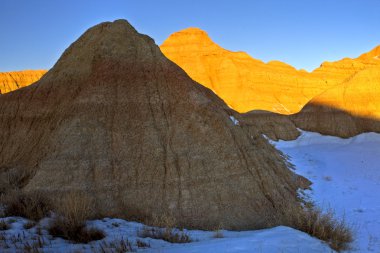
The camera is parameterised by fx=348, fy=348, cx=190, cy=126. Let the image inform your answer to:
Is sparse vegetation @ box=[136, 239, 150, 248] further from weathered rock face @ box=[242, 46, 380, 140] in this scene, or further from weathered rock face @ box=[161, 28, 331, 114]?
weathered rock face @ box=[161, 28, 331, 114]

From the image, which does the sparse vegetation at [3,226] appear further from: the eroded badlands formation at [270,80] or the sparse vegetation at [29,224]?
the eroded badlands formation at [270,80]

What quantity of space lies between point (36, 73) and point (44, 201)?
287ft

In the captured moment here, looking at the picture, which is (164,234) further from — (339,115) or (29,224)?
(339,115)

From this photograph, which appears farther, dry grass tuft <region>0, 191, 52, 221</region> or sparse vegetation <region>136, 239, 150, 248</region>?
dry grass tuft <region>0, 191, 52, 221</region>

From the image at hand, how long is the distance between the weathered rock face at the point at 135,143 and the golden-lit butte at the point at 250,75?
55752 mm

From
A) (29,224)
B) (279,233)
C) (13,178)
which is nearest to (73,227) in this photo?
(29,224)

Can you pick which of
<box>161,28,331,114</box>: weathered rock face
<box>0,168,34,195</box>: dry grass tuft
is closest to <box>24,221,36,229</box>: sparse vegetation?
<box>0,168,34,195</box>: dry grass tuft

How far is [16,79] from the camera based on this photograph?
7888cm

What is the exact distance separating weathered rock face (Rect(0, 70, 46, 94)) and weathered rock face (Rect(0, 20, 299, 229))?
68.5 meters

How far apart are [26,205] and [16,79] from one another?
81.5 m

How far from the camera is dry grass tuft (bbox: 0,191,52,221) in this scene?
6.54m

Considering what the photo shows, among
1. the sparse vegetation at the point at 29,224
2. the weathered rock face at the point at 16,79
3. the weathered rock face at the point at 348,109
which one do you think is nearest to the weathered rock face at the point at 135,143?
the sparse vegetation at the point at 29,224

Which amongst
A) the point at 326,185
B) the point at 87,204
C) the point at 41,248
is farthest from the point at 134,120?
the point at 326,185

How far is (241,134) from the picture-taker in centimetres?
1102
